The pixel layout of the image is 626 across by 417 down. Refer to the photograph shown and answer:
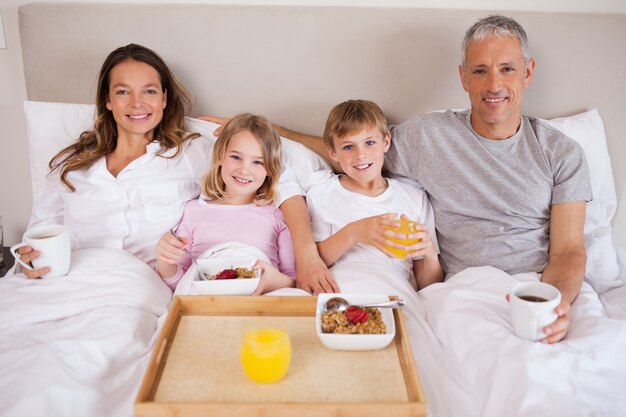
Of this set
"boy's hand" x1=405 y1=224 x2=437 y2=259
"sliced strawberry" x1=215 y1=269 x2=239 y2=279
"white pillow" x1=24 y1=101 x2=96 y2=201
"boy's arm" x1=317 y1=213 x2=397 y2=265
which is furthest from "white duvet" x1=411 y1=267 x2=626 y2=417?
"white pillow" x1=24 y1=101 x2=96 y2=201

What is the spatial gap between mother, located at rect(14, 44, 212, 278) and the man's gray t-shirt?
0.80 meters

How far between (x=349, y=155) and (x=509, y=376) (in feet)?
2.72

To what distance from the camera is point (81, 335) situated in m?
1.33

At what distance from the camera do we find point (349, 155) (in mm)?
1753

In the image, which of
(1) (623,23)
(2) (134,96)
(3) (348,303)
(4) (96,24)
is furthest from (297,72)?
(1) (623,23)

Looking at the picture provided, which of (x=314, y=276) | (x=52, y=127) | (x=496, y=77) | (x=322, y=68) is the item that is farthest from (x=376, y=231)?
(x=52, y=127)

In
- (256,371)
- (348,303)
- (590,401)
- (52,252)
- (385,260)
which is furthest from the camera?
(385,260)

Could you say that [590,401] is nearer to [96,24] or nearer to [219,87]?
[219,87]

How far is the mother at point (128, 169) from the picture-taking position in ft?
5.96

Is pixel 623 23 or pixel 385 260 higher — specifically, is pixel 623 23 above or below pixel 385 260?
above

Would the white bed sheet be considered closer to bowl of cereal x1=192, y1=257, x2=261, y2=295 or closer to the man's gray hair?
bowl of cereal x1=192, y1=257, x2=261, y2=295

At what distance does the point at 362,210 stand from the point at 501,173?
0.45 meters

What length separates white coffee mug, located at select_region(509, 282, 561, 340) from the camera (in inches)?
47.8

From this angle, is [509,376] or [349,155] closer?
[509,376]
